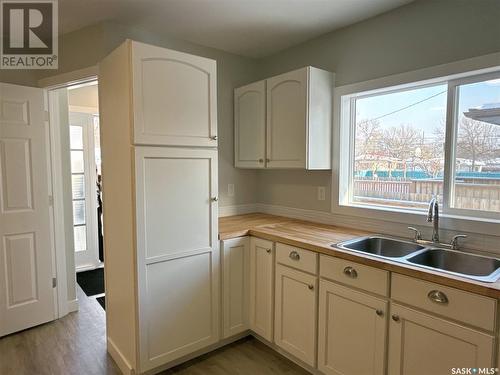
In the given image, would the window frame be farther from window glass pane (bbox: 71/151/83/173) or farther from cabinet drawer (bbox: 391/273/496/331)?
window glass pane (bbox: 71/151/83/173)

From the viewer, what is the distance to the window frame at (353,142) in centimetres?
195

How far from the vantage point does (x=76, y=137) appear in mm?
4062

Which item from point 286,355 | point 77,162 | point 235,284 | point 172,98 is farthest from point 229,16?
point 77,162

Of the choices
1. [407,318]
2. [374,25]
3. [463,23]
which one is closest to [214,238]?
[407,318]

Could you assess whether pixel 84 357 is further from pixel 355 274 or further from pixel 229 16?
pixel 229 16

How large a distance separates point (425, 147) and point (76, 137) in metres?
3.90

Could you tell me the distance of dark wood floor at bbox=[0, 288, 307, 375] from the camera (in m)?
2.19

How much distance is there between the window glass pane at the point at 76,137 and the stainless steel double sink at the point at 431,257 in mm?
3543

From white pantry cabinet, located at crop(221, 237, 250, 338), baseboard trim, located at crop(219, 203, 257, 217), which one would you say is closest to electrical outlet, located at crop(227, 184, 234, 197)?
baseboard trim, located at crop(219, 203, 257, 217)

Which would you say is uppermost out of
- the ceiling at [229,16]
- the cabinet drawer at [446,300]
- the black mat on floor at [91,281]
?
the ceiling at [229,16]

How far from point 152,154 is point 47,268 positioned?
171cm

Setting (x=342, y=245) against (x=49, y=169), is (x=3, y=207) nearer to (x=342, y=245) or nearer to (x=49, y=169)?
(x=49, y=169)

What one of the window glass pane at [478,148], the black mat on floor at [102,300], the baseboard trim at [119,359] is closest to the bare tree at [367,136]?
the window glass pane at [478,148]

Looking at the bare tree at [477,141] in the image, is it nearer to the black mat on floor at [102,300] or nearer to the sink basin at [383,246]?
the sink basin at [383,246]
